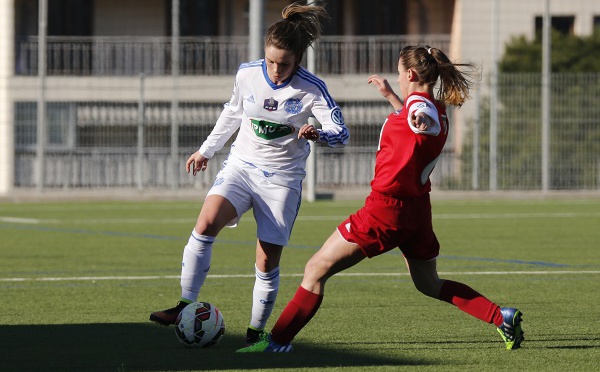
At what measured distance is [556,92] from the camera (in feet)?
94.3

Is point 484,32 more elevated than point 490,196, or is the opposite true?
point 484,32

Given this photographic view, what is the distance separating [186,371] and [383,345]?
55.5 inches

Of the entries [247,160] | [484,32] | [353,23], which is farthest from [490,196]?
[247,160]

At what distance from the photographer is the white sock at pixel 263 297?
302 inches

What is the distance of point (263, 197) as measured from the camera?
7.79 metres

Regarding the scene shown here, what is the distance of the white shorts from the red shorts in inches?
24.1

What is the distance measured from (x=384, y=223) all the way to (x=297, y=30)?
4.28ft

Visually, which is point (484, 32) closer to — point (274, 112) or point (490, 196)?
A: point (490, 196)

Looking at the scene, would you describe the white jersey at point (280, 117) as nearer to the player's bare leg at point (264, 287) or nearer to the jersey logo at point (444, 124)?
the player's bare leg at point (264, 287)

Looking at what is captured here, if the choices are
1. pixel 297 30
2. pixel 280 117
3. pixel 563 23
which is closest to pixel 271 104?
pixel 280 117

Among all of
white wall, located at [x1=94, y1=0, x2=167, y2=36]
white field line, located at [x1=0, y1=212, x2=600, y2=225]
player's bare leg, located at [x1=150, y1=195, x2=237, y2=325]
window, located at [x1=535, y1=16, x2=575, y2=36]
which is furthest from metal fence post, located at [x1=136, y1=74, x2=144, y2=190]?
player's bare leg, located at [x1=150, y1=195, x2=237, y2=325]

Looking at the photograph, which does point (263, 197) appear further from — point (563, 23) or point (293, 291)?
point (563, 23)

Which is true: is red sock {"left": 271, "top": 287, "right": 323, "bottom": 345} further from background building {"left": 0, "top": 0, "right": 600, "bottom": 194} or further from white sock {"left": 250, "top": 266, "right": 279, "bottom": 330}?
background building {"left": 0, "top": 0, "right": 600, "bottom": 194}

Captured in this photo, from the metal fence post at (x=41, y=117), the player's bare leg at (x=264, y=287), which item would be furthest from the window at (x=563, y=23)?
the player's bare leg at (x=264, y=287)
